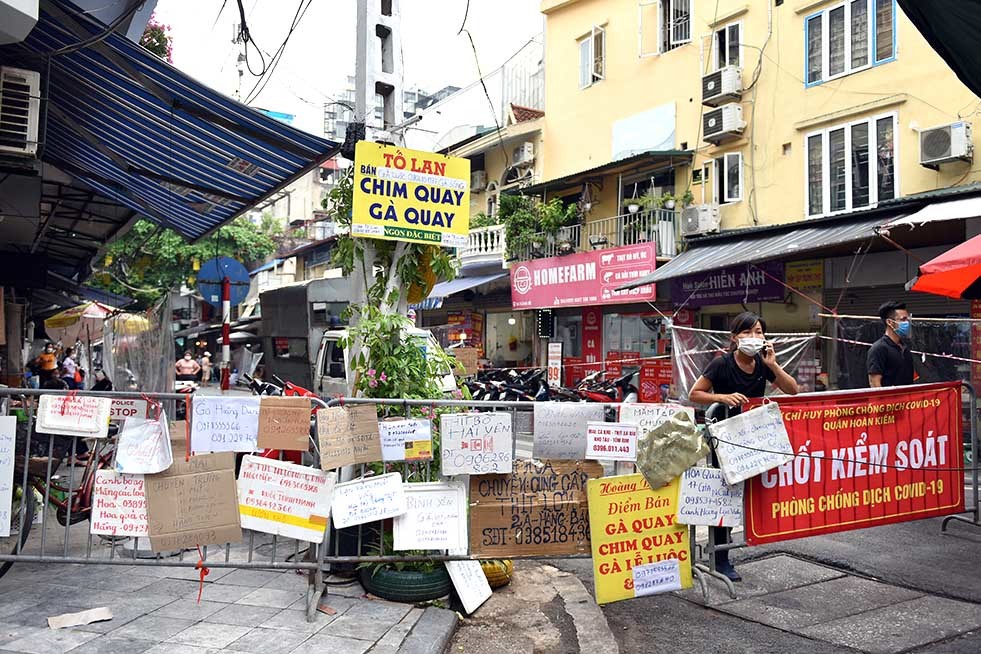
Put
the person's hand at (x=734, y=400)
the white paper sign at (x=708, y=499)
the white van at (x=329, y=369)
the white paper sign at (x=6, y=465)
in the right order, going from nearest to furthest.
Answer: the white paper sign at (x=6, y=465) < the white paper sign at (x=708, y=499) < the person's hand at (x=734, y=400) < the white van at (x=329, y=369)

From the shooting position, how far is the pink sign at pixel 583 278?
16250 mm

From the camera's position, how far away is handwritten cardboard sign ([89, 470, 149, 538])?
4.38 metres

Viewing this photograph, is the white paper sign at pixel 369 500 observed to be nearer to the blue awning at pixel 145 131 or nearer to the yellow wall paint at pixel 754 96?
the blue awning at pixel 145 131

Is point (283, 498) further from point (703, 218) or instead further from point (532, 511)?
point (703, 218)

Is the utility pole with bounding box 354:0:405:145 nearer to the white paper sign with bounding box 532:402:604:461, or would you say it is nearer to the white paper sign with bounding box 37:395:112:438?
the white paper sign with bounding box 532:402:604:461

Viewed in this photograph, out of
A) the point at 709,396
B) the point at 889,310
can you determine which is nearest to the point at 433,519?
the point at 709,396

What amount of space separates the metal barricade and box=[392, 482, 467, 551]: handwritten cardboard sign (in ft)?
1.73

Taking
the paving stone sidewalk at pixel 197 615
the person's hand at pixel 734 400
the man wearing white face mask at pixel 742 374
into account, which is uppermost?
the man wearing white face mask at pixel 742 374

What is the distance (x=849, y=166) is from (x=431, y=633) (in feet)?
40.8

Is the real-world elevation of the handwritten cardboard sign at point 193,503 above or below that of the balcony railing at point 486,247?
below

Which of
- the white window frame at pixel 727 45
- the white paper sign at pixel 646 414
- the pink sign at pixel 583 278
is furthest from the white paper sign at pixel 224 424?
the white window frame at pixel 727 45

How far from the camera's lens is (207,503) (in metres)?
4.42

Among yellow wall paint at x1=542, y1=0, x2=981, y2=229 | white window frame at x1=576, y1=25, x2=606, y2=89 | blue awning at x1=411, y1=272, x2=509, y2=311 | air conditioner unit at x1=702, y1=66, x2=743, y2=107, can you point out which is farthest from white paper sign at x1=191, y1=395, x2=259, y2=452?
white window frame at x1=576, y1=25, x2=606, y2=89

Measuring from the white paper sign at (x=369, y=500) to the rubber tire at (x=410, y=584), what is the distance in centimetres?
46
